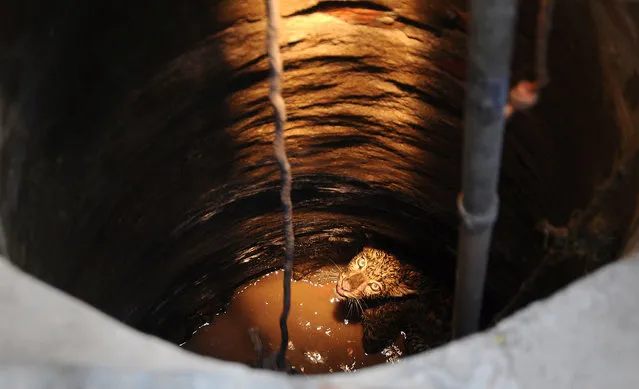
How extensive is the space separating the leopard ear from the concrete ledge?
1739 mm

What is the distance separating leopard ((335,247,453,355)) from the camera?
2.46 m

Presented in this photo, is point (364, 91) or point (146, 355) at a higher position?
point (146, 355)

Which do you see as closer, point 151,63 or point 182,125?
point 151,63

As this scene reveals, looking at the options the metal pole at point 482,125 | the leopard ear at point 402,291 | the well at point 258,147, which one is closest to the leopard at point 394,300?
the leopard ear at point 402,291

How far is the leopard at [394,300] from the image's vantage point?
2464 mm

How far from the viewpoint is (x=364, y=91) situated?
2.06 meters

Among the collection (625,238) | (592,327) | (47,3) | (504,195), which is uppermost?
(47,3)

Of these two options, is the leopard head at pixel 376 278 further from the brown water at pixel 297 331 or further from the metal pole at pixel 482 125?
the metal pole at pixel 482 125

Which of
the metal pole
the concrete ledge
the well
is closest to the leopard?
the well

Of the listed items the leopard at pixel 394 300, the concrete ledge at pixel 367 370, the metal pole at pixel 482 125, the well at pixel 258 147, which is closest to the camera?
the concrete ledge at pixel 367 370

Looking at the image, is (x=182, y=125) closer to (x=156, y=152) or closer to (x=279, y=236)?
(x=156, y=152)

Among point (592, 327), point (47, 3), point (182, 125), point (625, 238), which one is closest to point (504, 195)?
point (625, 238)

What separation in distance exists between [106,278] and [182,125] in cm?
50

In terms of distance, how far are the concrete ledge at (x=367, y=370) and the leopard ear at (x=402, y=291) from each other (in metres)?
1.74
